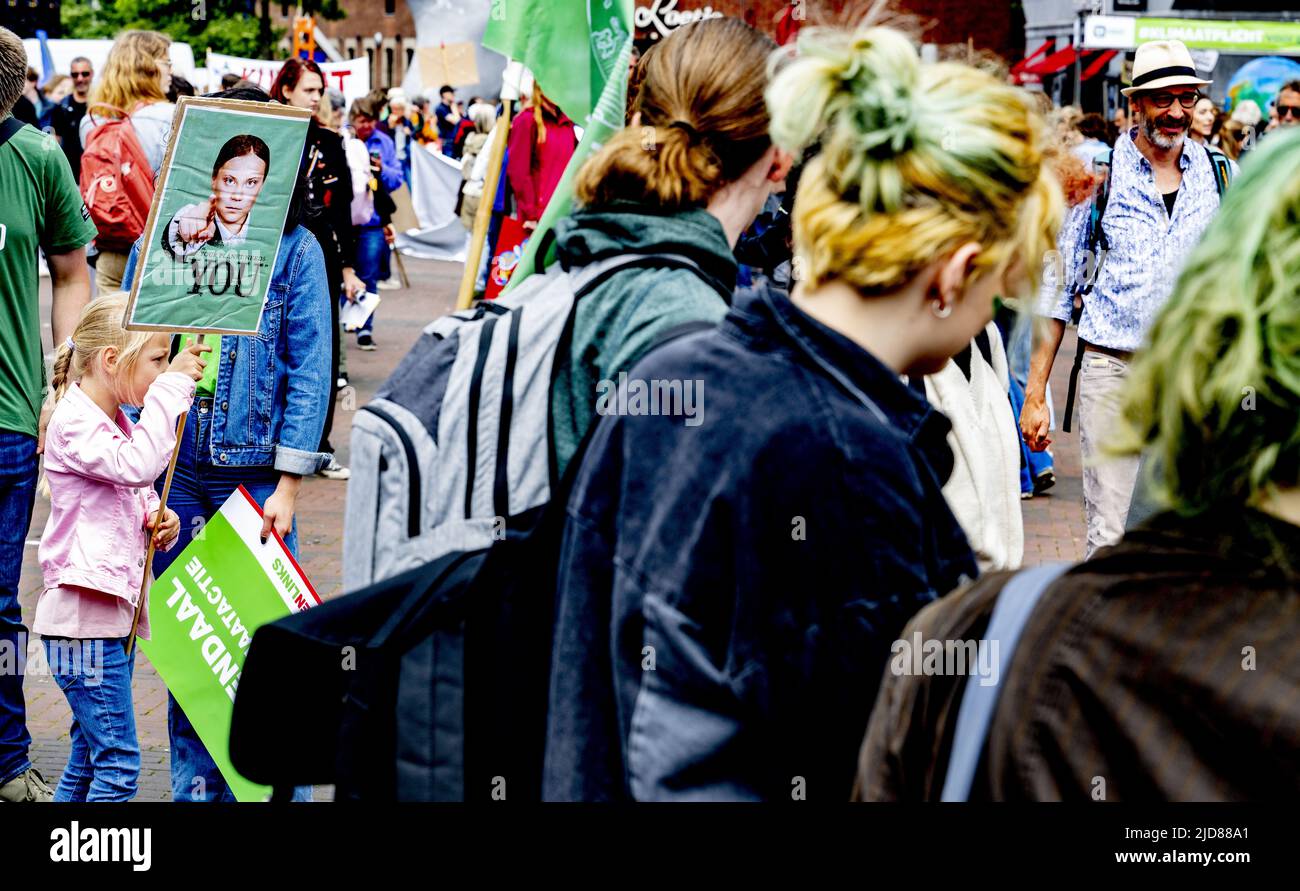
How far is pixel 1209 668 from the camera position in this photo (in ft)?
Result: 4.43

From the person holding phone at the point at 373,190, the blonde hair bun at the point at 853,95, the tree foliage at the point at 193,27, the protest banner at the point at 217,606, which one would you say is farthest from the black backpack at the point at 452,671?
the tree foliage at the point at 193,27

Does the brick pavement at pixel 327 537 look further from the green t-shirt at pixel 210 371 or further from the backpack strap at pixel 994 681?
the backpack strap at pixel 994 681

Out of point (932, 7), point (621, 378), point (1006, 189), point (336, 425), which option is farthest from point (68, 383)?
point (932, 7)

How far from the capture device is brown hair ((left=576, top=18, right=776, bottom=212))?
2.43 meters

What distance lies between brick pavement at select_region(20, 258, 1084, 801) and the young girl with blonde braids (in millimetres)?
505

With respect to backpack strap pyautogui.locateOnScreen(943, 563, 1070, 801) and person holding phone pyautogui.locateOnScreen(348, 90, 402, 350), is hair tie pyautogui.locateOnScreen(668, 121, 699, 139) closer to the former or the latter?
backpack strap pyautogui.locateOnScreen(943, 563, 1070, 801)

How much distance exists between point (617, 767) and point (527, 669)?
19 centimetres

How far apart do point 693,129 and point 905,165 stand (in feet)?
2.22

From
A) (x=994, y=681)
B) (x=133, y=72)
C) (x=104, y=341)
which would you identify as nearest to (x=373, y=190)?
(x=133, y=72)

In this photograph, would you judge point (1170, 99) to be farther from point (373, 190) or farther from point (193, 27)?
point (193, 27)

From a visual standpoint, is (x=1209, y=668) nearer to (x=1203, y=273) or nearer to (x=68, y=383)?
(x=1203, y=273)

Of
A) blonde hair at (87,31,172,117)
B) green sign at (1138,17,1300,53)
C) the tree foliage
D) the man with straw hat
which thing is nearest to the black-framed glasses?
the man with straw hat

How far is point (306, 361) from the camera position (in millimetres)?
4320
